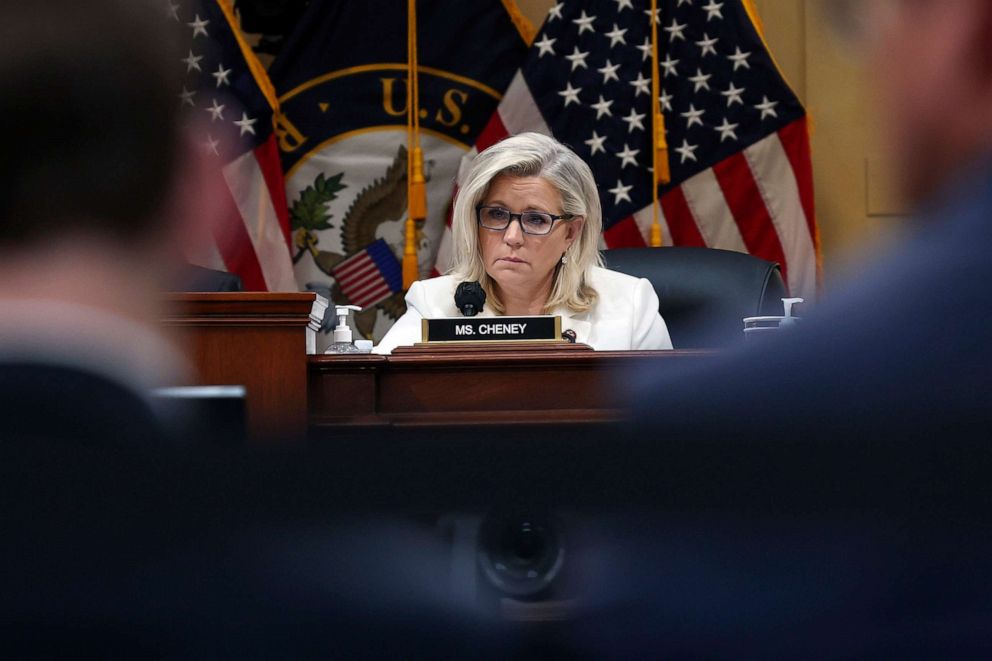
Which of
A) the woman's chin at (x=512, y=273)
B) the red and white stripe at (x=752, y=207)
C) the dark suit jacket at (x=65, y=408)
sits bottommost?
the dark suit jacket at (x=65, y=408)

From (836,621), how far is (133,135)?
36cm

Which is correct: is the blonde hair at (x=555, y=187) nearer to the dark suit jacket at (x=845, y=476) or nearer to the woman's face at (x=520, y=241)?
the woman's face at (x=520, y=241)

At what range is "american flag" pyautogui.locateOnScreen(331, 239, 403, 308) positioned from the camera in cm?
498

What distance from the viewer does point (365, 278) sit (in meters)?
4.99

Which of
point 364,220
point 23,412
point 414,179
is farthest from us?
point 364,220

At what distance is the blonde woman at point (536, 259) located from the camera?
325 cm

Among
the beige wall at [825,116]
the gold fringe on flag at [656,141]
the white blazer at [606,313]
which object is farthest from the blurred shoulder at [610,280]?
the beige wall at [825,116]

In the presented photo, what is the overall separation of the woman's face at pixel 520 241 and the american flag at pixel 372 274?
66.1 inches

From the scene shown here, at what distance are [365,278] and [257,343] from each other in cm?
281

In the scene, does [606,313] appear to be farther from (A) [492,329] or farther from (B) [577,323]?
(A) [492,329]

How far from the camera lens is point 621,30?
475cm

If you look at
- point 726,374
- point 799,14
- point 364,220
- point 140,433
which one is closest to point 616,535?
point 726,374

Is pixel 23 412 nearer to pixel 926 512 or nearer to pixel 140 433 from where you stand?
pixel 140 433

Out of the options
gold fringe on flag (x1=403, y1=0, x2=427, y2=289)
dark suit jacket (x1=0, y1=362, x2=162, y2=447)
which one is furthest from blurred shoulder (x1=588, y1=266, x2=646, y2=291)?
dark suit jacket (x1=0, y1=362, x2=162, y2=447)
